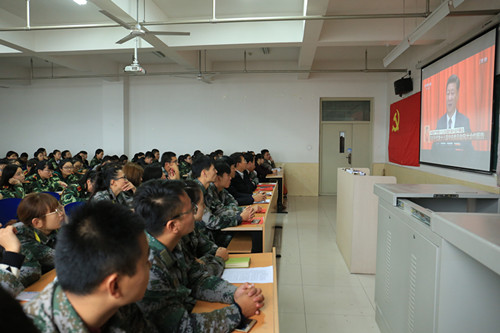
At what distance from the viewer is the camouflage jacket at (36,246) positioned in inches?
75.0

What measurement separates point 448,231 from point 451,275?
24 centimetres

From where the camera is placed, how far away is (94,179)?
3254mm

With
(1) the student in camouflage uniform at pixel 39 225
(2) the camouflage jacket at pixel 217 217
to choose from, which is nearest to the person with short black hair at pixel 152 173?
(2) the camouflage jacket at pixel 217 217

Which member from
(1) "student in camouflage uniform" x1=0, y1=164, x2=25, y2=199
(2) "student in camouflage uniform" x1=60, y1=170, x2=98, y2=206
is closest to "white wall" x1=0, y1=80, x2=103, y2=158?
(1) "student in camouflage uniform" x1=0, y1=164, x2=25, y2=199

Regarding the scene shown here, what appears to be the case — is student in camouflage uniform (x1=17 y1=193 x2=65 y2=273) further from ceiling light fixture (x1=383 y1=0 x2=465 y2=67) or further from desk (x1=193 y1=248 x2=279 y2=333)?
ceiling light fixture (x1=383 y1=0 x2=465 y2=67)

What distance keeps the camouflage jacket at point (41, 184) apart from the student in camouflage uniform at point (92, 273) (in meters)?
4.57

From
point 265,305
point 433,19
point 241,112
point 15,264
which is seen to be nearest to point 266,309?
point 265,305

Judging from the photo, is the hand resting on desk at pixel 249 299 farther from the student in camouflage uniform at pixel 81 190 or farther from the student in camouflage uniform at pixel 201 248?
the student in camouflage uniform at pixel 81 190

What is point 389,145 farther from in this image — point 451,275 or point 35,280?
point 35,280

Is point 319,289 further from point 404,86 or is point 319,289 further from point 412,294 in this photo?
point 404,86

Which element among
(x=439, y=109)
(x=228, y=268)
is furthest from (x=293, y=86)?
(x=228, y=268)

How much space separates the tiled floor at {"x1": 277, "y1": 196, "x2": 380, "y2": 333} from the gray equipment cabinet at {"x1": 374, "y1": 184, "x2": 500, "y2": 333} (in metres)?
0.37

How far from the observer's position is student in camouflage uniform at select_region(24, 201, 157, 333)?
0.82m

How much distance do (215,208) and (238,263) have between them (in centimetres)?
110
